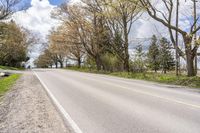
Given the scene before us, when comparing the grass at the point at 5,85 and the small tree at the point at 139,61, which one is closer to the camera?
the grass at the point at 5,85

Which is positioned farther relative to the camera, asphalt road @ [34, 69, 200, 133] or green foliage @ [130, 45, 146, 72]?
→ green foliage @ [130, 45, 146, 72]

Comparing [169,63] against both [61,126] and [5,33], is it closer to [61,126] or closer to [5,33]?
[5,33]

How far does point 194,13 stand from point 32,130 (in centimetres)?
2154

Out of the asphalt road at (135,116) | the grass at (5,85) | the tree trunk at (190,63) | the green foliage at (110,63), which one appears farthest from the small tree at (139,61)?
the asphalt road at (135,116)

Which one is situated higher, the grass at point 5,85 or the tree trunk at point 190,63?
the tree trunk at point 190,63

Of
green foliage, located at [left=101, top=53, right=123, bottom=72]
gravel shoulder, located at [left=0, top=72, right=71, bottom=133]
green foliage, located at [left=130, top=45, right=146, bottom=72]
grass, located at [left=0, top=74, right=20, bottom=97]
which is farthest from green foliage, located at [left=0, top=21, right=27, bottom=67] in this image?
gravel shoulder, located at [left=0, top=72, right=71, bottom=133]

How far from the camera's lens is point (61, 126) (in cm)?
784

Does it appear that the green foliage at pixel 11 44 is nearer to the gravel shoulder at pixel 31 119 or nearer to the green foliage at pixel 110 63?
the green foliage at pixel 110 63

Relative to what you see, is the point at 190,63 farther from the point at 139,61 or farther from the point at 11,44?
the point at 11,44

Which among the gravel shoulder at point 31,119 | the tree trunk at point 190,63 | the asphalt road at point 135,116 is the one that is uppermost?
the tree trunk at point 190,63

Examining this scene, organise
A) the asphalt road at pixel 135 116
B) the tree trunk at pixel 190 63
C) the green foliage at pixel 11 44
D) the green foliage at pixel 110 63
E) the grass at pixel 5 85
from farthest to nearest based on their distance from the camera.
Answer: the green foliage at pixel 11 44, the green foliage at pixel 110 63, the tree trunk at pixel 190 63, the grass at pixel 5 85, the asphalt road at pixel 135 116

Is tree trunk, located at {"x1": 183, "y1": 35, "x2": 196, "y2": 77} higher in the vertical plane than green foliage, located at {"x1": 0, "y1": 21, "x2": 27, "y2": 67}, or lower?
lower

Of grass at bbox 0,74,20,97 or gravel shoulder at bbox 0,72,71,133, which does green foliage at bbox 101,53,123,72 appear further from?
gravel shoulder at bbox 0,72,71,133

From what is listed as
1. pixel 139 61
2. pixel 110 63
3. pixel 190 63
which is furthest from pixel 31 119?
pixel 110 63
